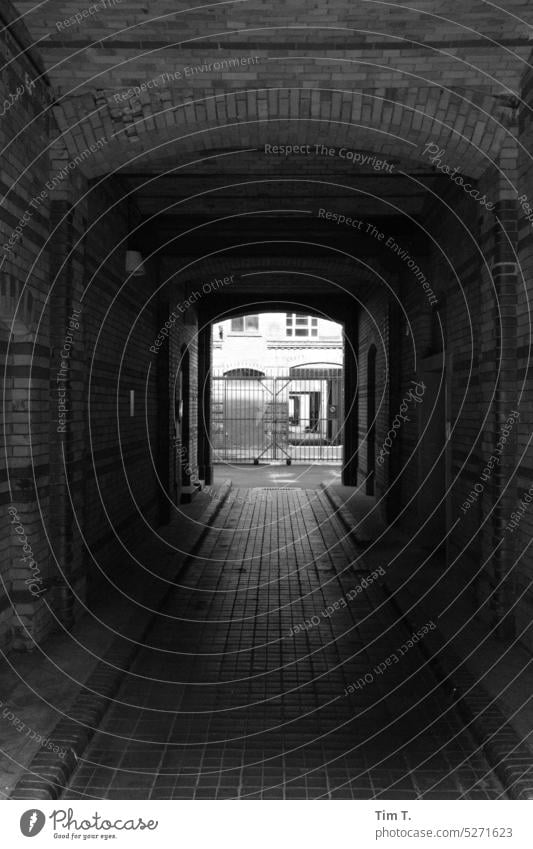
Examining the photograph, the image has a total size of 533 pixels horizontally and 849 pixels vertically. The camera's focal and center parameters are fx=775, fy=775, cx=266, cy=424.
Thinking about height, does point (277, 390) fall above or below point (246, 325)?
below

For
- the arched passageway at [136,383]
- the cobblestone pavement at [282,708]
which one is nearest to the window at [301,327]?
the arched passageway at [136,383]

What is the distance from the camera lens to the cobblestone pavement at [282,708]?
13.6 ft

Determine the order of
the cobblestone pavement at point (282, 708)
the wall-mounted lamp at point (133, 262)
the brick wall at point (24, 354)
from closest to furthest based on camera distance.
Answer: the cobblestone pavement at point (282, 708) < the brick wall at point (24, 354) < the wall-mounted lamp at point (133, 262)

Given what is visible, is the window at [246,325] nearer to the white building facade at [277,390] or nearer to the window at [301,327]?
the white building facade at [277,390]

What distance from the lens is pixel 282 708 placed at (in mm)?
5184

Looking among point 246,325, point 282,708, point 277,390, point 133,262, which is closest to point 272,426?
point 277,390

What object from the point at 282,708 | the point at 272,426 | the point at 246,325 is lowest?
the point at 282,708

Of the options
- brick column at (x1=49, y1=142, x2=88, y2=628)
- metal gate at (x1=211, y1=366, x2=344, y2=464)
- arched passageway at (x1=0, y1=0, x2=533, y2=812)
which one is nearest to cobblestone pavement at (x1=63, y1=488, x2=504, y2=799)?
arched passageway at (x1=0, y1=0, x2=533, y2=812)

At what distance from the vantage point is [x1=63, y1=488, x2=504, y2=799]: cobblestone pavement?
4.14 meters

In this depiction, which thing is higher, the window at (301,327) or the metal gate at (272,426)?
the window at (301,327)

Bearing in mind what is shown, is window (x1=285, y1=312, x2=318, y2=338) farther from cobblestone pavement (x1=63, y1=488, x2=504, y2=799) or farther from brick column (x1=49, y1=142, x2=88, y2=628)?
brick column (x1=49, y1=142, x2=88, y2=628)

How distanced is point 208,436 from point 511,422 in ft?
41.9

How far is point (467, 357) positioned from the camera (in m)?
8.08

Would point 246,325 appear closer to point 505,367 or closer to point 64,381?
point 64,381
